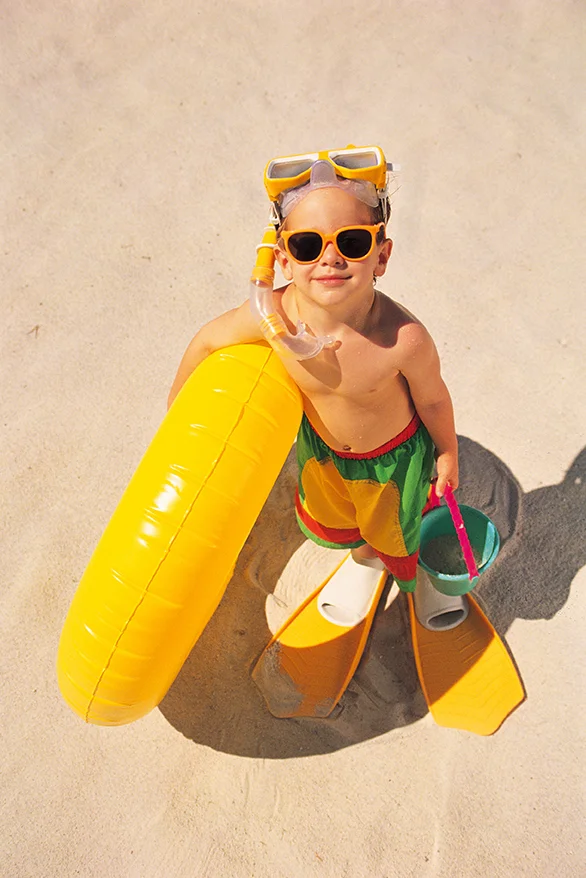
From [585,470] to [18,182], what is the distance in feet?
9.80

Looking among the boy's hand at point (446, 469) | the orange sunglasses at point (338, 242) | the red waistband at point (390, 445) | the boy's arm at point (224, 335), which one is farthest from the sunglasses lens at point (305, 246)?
the boy's hand at point (446, 469)

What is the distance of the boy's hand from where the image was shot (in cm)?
202

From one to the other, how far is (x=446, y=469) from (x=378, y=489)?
22 cm

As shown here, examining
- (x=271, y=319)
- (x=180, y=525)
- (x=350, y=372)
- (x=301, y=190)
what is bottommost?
(x=180, y=525)

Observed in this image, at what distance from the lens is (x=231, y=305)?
3.27m

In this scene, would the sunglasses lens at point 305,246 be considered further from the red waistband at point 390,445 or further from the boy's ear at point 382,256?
the red waistband at point 390,445

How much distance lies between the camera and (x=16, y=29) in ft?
13.0

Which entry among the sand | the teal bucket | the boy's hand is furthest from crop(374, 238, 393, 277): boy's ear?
the sand

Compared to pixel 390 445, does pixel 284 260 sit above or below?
above

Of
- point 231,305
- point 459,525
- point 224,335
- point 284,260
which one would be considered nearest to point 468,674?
point 459,525

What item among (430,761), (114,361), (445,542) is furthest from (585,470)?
(114,361)

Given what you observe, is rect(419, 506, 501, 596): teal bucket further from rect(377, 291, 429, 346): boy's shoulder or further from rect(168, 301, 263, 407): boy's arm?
rect(168, 301, 263, 407): boy's arm

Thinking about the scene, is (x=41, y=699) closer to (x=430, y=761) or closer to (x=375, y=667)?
(x=375, y=667)

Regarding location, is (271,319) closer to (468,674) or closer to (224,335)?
(224,335)
